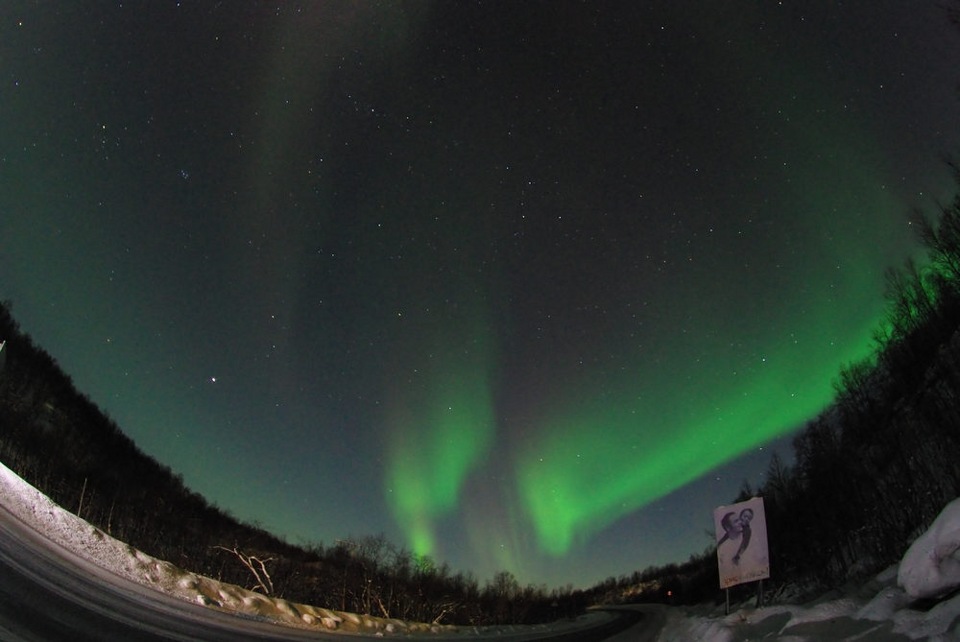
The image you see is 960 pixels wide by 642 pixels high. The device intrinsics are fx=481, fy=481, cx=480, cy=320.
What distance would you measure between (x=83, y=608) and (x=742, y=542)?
13675 mm

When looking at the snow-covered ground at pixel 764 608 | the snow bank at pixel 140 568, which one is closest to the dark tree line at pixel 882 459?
the snow-covered ground at pixel 764 608

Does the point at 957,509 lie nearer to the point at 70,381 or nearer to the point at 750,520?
the point at 750,520

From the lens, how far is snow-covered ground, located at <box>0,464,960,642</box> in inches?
253

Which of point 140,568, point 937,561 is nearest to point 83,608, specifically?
point 140,568

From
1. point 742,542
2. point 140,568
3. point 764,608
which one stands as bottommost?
point 764,608

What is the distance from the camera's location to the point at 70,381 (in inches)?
3287

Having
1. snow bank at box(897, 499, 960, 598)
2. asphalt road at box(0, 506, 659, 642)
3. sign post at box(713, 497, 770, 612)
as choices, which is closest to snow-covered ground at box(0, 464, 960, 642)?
snow bank at box(897, 499, 960, 598)

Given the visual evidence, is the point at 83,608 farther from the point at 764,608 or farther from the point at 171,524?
the point at 171,524

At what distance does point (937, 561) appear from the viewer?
6562mm

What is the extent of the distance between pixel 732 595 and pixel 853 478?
19713 mm

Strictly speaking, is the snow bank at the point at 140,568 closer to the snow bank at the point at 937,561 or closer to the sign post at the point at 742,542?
the sign post at the point at 742,542

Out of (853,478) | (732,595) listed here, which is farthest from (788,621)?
(732,595)

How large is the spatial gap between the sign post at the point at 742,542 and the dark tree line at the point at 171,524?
53.1 ft

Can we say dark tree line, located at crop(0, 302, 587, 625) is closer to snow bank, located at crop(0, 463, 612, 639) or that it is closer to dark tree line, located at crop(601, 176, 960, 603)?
snow bank, located at crop(0, 463, 612, 639)
